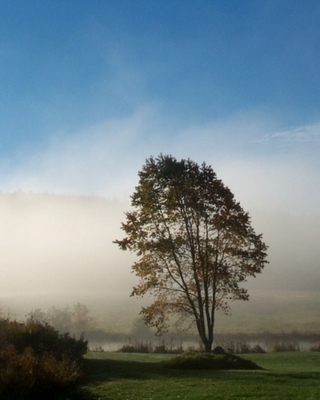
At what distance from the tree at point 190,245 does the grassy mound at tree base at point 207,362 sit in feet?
19.3

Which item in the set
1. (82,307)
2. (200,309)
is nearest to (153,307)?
(200,309)

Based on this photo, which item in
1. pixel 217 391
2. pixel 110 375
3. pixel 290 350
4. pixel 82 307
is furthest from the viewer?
pixel 82 307

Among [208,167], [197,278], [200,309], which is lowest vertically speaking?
[200,309]

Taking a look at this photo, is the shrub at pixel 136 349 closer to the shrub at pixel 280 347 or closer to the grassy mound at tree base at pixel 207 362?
the shrub at pixel 280 347

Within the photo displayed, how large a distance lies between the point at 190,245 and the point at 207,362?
9.50m

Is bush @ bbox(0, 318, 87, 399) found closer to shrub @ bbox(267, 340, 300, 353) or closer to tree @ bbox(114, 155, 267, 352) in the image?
tree @ bbox(114, 155, 267, 352)

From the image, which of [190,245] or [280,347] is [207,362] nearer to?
[190,245]

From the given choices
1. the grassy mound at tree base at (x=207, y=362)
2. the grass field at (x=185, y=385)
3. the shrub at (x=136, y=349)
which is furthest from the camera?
the shrub at (x=136, y=349)

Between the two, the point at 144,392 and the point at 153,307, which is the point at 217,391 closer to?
the point at 144,392

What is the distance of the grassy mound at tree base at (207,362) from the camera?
26.0 meters

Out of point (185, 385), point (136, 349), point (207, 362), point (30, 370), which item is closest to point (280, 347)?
point (136, 349)

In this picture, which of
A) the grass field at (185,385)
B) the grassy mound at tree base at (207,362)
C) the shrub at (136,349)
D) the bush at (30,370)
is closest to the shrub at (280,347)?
the shrub at (136,349)

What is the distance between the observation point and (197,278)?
34.1m

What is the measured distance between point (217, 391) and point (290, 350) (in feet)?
98.2
